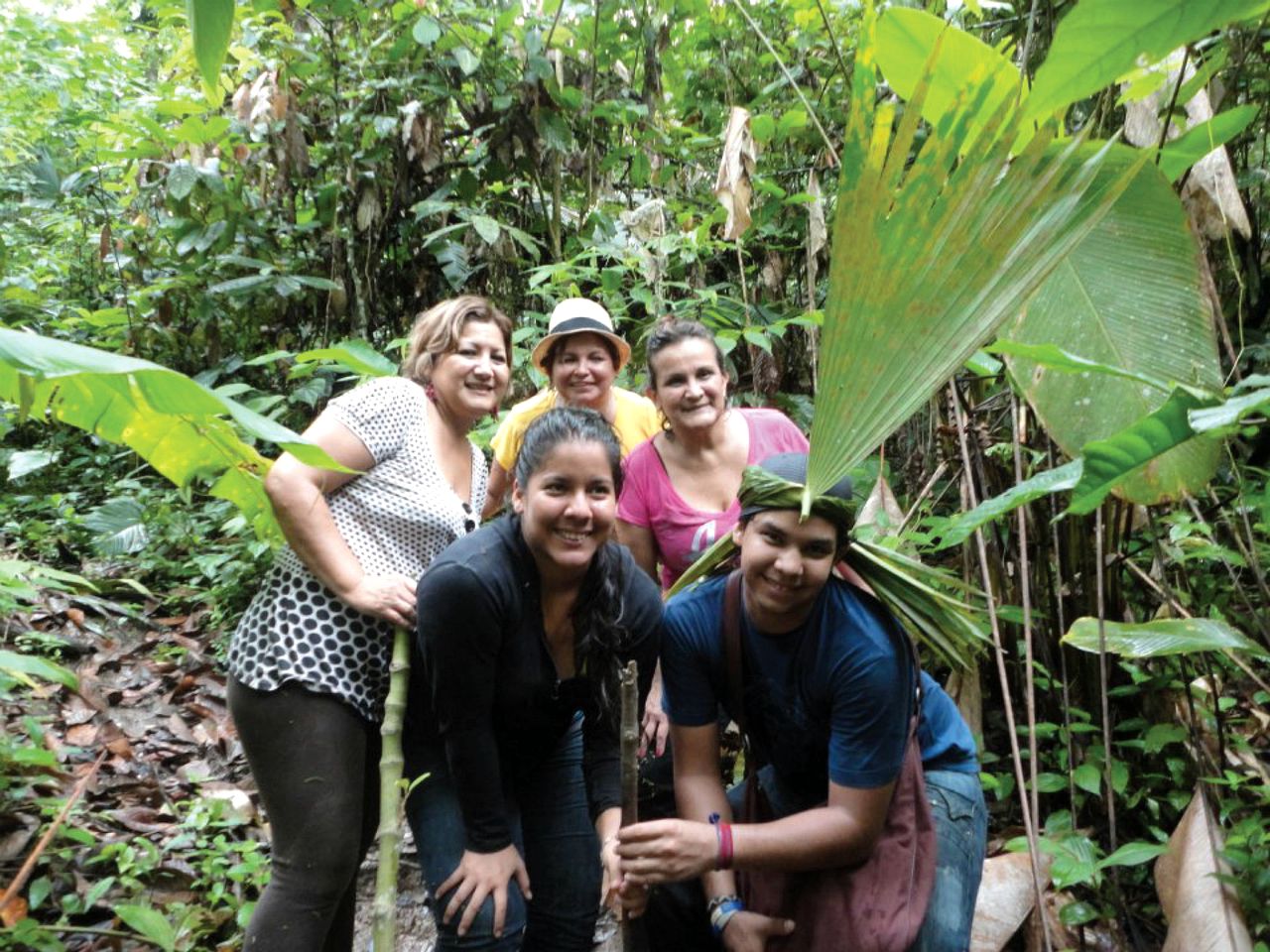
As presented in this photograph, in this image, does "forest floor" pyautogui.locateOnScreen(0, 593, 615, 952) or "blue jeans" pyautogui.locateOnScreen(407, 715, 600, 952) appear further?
"forest floor" pyautogui.locateOnScreen(0, 593, 615, 952)

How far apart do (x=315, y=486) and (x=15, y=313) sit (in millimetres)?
6215

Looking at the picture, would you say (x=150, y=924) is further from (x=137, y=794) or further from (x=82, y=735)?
(x=82, y=735)

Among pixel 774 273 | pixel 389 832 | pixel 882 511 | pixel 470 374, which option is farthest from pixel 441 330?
pixel 774 273

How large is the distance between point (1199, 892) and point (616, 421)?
2154mm

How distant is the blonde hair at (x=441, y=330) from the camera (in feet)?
8.06

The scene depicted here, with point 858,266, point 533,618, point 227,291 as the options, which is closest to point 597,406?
point 533,618

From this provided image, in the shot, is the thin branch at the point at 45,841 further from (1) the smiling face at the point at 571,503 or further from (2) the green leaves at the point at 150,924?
(1) the smiling face at the point at 571,503

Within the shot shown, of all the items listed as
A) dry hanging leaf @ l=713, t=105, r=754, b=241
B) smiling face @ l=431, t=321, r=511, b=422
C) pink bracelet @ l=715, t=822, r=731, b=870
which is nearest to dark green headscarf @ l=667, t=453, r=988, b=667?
pink bracelet @ l=715, t=822, r=731, b=870

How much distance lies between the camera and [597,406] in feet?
10.4

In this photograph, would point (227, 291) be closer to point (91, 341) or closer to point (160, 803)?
point (91, 341)

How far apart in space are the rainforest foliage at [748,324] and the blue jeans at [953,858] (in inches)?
6.3

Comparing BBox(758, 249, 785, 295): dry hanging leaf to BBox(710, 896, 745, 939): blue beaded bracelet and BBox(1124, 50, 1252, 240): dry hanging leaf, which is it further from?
BBox(710, 896, 745, 939): blue beaded bracelet

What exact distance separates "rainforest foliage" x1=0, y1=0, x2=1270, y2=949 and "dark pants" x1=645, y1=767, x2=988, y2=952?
6.8 inches

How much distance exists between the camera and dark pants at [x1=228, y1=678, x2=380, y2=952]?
2.02 meters
